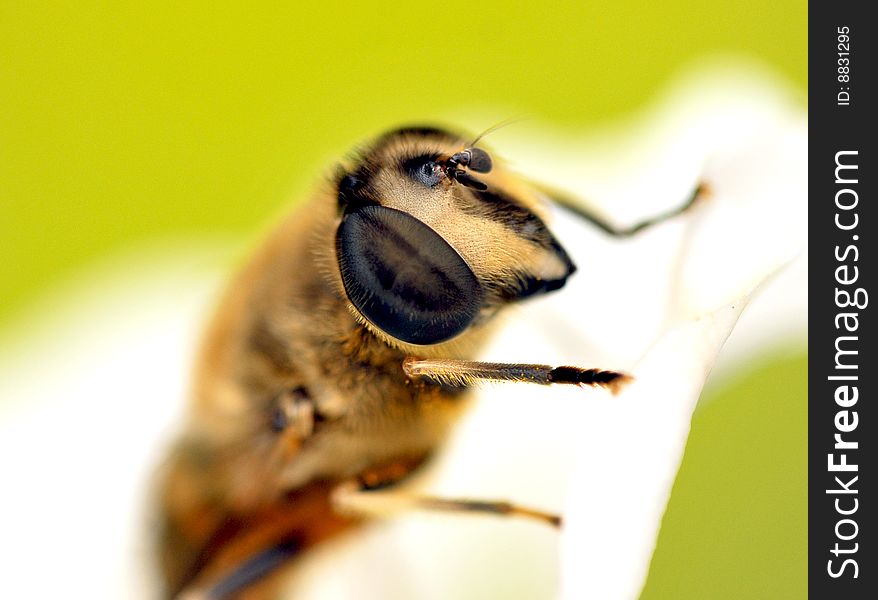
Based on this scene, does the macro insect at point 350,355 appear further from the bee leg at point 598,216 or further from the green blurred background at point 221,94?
the green blurred background at point 221,94

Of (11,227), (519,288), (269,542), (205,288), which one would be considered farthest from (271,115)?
(519,288)

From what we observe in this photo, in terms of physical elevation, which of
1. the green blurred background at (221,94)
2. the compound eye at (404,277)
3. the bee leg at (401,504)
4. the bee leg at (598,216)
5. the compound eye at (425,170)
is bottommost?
the bee leg at (401,504)

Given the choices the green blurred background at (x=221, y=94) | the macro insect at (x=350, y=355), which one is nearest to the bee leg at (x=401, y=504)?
the macro insect at (x=350, y=355)

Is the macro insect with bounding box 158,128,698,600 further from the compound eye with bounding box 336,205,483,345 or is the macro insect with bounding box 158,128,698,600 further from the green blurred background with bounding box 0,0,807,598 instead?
the green blurred background with bounding box 0,0,807,598

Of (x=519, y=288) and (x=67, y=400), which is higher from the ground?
(x=67, y=400)
